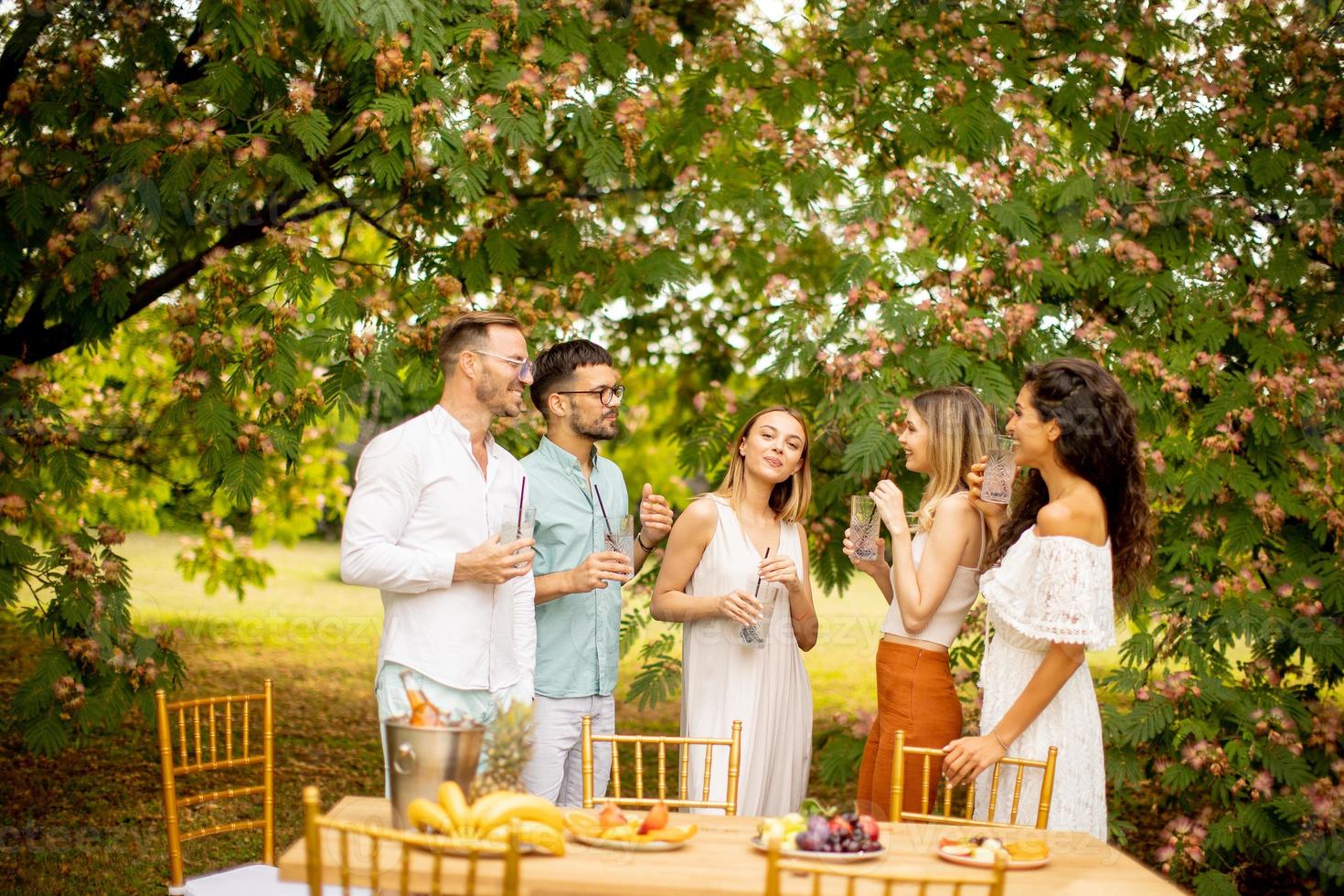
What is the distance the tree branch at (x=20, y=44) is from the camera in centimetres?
554

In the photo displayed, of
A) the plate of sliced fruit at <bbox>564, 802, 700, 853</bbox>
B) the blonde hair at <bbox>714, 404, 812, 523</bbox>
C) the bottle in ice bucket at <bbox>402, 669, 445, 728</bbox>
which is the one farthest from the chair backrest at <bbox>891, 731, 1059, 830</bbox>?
the bottle in ice bucket at <bbox>402, 669, 445, 728</bbox>

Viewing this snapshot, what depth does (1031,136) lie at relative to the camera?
579 cm

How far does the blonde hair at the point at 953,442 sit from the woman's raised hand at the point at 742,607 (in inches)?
24.6

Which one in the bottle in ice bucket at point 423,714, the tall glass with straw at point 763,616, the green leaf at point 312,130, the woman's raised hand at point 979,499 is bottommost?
the bottle in ice bucket at point 423,714

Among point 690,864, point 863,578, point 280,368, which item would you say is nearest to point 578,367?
point 280,368

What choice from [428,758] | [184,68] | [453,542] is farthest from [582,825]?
[184,68]

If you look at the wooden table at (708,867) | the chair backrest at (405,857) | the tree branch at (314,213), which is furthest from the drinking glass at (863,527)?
the tree branch at (314,213)

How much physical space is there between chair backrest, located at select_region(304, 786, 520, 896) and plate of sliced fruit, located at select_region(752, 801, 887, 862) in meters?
0.64

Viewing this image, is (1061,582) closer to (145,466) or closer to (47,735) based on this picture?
(47,735)

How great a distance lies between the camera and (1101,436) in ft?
11.3

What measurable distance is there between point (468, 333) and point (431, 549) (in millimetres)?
663

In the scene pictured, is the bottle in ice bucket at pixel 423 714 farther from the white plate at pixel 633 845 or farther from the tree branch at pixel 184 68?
the tree branch at pixel 184 68

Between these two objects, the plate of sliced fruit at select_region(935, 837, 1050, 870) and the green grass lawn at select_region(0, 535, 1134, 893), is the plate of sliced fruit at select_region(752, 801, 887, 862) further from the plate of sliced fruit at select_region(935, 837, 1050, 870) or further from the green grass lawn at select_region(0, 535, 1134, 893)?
the green grass lawn at select_region(0, 535, 1134, 893)

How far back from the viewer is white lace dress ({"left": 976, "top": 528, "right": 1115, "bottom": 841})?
3436 millimetres
